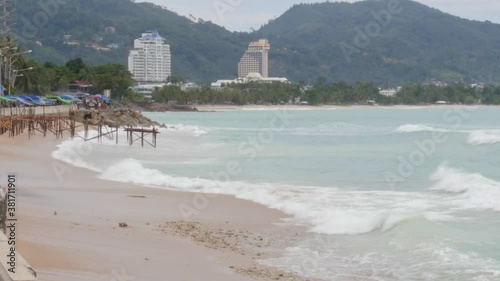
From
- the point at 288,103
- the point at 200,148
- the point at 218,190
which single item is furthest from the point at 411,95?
the point at 218,190

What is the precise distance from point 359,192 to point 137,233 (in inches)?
319

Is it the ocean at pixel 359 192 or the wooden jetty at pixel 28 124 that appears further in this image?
the wooden jetty at pixel 28 124

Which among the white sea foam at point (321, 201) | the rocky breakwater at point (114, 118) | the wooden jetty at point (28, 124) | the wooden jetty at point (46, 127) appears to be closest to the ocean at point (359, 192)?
the white sea foam at point (321, 201)

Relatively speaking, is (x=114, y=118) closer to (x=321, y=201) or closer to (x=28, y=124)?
(x=28, y=124)

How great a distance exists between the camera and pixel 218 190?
19531 millimetres

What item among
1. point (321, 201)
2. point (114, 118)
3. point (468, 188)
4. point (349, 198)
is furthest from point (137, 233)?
point (114, 118)

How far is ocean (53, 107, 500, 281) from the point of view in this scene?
11.4 m

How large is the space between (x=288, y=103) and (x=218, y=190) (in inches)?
5728

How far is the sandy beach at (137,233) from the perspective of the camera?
9828mm

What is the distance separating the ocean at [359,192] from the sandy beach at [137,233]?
0.69 meters

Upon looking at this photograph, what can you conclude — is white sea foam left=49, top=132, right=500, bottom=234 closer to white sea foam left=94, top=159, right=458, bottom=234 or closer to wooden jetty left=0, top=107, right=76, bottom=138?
white sea foam left=94, top=159, right=458, bottom=234

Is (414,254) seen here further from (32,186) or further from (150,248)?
(32,186)

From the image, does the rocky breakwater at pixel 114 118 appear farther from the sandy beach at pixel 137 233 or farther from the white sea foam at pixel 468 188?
the sandy beach at pixel 137 233

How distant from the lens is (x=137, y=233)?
1261 centimetres
